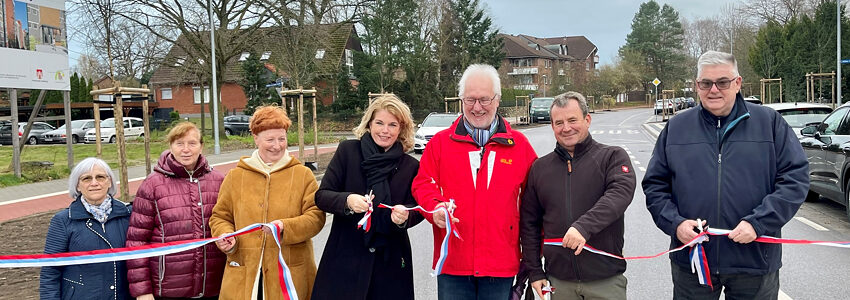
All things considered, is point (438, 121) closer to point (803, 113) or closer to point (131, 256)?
point (803, 113)

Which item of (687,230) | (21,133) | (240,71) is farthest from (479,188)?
(240,71)

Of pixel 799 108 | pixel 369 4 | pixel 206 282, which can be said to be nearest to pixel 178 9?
pixel 369 4

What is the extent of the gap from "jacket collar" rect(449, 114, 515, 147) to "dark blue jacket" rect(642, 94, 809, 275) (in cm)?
88

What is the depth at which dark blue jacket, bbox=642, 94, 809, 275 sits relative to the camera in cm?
306

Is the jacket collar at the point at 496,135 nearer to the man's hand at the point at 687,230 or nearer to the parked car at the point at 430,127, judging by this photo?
the man's hand at the point at 687,230

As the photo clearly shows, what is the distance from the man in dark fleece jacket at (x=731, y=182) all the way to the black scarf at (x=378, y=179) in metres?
1.47

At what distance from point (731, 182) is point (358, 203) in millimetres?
1939

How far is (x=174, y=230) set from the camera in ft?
11.8

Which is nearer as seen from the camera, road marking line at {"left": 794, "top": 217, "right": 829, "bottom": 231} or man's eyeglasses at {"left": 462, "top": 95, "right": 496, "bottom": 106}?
man's eyeglasses at {"left": 462, "top": 95, "right": 496, "bottom": 106}

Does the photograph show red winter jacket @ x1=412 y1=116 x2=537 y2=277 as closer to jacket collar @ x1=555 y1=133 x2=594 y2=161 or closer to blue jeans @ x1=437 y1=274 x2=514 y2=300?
blue jeans @ x1=437 y1=274 x2=514 y2=300

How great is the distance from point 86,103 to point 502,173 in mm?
49041

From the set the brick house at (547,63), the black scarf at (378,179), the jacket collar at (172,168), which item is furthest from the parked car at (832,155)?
the brick house at (547,63)

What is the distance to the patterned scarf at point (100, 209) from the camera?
345cm

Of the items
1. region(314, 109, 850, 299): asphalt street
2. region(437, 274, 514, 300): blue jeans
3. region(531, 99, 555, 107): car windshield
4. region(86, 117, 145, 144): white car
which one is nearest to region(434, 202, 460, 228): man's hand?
region(437, 274, 514, 300): blue jeans
